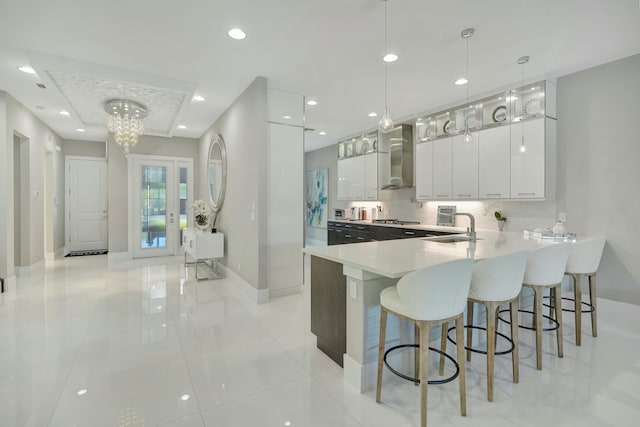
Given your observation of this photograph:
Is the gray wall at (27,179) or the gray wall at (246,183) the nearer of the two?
the gray wall at (246,183)

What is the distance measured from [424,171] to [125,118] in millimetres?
5059

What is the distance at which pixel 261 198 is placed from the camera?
4012 mm

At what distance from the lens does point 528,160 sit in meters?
4.03

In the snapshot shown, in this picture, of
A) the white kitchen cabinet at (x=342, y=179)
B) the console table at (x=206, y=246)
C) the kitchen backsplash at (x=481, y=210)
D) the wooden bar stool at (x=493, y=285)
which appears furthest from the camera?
the white kitchen cabinet at (x=342, y=179)

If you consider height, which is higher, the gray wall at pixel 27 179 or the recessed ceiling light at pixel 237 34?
the recessed ceiling light at pixel 237 34

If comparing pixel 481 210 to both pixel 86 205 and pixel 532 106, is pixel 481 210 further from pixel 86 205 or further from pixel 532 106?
pixel 86 205

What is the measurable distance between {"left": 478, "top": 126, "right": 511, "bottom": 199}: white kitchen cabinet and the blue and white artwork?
4.65m

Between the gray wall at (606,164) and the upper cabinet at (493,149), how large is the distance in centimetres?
18

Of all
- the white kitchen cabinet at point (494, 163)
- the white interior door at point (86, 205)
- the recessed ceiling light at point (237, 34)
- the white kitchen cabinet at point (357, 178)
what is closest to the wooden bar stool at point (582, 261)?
the white kitchen cabinet at point (494, 163)

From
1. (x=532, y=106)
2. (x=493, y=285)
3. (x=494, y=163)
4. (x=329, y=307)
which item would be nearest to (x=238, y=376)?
(x=329, y=307)

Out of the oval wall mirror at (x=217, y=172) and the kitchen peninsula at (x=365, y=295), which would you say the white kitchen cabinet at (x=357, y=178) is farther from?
the kitchen peninsula at (x=365, y=295)

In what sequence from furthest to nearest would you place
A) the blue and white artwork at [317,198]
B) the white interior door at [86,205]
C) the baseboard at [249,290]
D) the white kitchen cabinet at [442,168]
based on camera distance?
the blue and white artwork at [317,198]
the white interior door at [86,205]
the white kitchen cabinet at [442,168]
the baseboard at [249,290]

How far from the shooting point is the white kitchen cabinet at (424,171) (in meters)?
5.33

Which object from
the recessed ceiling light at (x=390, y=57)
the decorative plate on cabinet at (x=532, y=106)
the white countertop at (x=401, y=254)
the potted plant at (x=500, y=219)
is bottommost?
the white countertop at (x=401, y=254)
